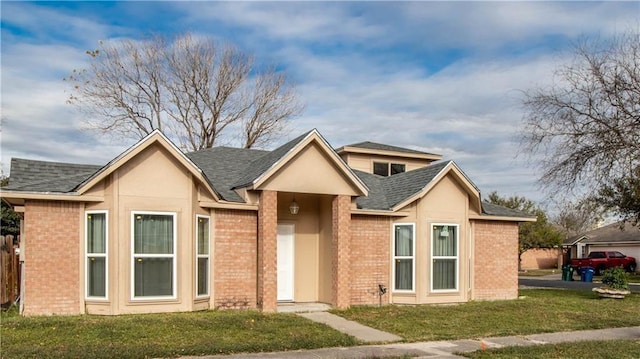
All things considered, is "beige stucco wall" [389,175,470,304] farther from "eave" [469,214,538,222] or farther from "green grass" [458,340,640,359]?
"green grass" [458,340,640,359]

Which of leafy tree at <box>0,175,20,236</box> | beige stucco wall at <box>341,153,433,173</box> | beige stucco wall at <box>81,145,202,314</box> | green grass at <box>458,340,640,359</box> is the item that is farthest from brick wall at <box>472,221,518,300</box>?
leafy tree at <box>0,175,20,236</box>

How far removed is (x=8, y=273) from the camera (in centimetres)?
1487

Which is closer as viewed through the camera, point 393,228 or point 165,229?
point 165,229

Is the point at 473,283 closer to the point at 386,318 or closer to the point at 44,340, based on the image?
the point at 386,318

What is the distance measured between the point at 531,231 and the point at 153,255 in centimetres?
4129

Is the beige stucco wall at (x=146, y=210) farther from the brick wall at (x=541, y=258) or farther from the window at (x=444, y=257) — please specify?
the brick wall at (x=541, y=258)

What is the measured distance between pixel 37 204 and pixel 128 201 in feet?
6.24

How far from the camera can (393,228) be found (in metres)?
17.0

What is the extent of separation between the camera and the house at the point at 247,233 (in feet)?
43.3

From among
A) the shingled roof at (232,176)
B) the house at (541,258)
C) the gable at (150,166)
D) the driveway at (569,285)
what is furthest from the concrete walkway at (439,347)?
the house at (541,258)

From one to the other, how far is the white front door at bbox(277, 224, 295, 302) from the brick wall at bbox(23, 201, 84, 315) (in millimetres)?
5585

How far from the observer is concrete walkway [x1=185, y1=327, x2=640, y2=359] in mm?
9891

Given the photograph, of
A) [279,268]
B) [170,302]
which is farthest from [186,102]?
[170,302]

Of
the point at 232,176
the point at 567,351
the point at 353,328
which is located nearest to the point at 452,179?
the point at 232,176
